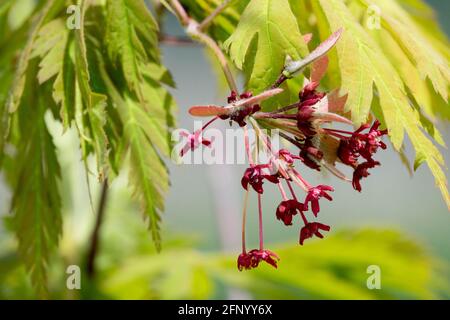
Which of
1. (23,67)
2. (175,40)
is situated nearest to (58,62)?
(23,67)

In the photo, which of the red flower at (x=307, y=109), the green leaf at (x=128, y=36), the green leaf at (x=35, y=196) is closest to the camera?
the red flower at (x=307, y=109)

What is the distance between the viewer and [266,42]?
0.67 metres

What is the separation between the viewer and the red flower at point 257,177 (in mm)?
653

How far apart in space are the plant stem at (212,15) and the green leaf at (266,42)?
0.19 feet

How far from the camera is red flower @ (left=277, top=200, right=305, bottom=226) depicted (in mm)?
667

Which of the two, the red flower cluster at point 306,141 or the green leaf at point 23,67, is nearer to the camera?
the red flower cluster at point 306,141

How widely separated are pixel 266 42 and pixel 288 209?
154mm

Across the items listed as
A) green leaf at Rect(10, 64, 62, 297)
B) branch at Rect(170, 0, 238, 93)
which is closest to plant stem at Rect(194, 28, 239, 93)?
branch at Rect(170, 0, 238, 93)

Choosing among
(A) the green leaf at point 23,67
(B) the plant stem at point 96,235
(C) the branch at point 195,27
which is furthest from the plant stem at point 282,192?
(B) the plant stem at point 96,235

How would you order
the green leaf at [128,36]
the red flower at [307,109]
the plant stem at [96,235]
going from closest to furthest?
the red flower at [307,109] → the green leaf at [128,36] → the plant stem at [96,235]

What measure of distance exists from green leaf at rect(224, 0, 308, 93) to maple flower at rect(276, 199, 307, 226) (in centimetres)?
11

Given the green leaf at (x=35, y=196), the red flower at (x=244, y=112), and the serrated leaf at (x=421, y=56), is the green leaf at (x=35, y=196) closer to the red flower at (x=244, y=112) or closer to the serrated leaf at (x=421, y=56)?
the red flower at (x=244, y=112)

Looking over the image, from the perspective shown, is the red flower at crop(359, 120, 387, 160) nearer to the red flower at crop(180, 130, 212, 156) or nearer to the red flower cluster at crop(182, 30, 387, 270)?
the red flower cluster at crop(182, 30, 387, 270)

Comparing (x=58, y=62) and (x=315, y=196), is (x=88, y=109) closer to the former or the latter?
(x=58, y=62)
